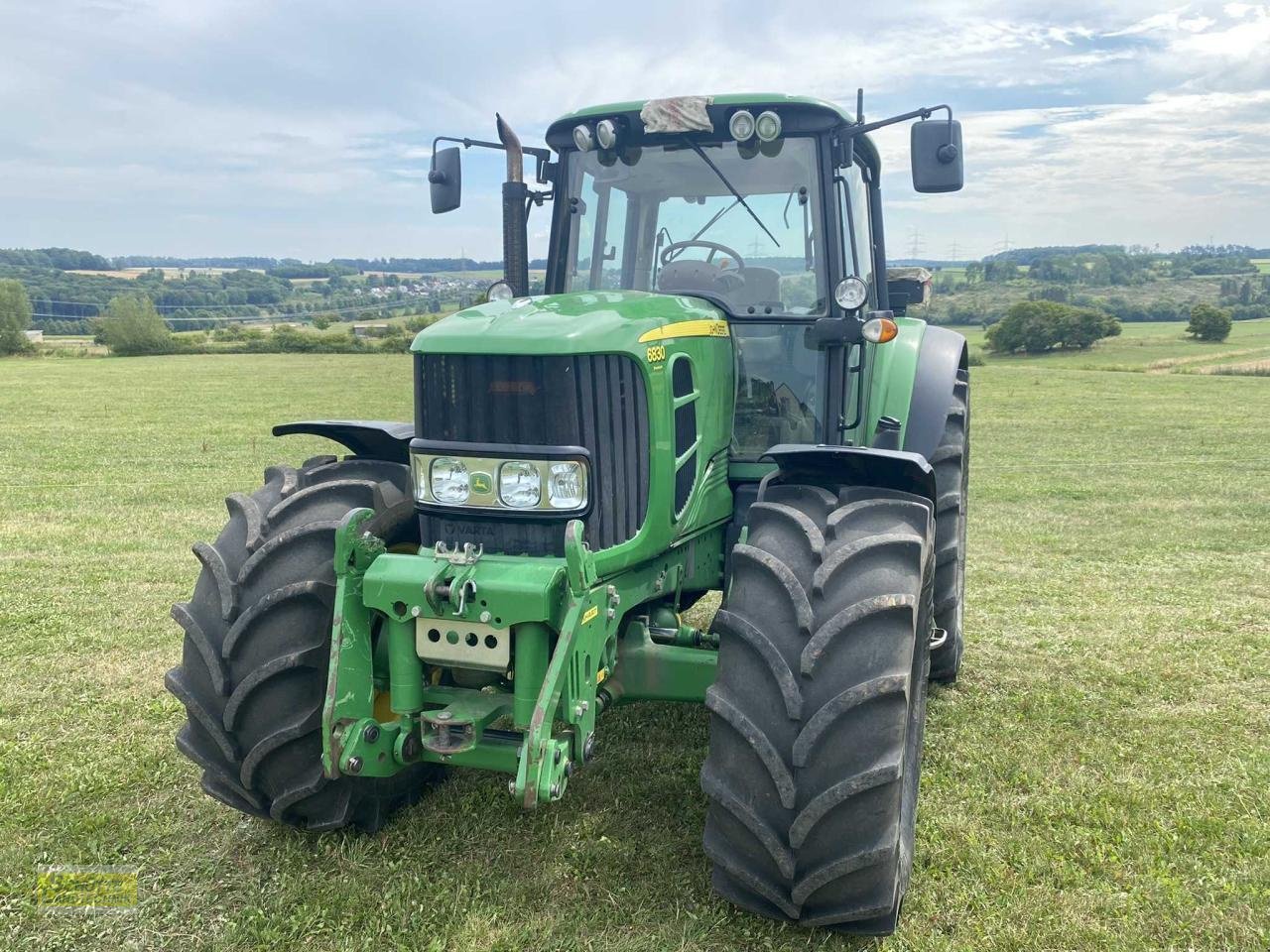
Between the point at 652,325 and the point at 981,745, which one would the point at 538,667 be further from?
the point at 981,745

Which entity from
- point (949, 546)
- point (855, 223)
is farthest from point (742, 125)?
point (949, 546)

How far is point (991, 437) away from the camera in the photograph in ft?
65.0

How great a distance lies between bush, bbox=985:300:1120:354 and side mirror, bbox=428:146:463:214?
45.1m

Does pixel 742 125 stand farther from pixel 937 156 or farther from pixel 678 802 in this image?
pixel 678 802

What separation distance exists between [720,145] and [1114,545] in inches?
271

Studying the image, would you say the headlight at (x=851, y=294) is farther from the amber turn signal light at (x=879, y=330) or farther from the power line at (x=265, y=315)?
the power line at (x=265, y=315)

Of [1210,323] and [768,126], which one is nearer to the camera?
[768,126]

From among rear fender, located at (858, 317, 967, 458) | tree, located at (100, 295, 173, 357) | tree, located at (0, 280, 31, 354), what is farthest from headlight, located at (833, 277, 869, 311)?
tree, located at (0, 280, 31, 354)

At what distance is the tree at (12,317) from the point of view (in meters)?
47.0

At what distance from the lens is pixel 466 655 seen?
3523mm

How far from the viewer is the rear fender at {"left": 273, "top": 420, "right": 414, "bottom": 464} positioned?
471cm

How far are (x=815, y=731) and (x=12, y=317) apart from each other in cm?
5434

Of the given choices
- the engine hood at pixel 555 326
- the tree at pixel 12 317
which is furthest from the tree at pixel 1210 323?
the tree at pixel 12 317

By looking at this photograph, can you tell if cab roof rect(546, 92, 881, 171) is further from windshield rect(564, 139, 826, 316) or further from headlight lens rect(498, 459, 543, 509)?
headlight lens rect(498, 459, 543, 509)
